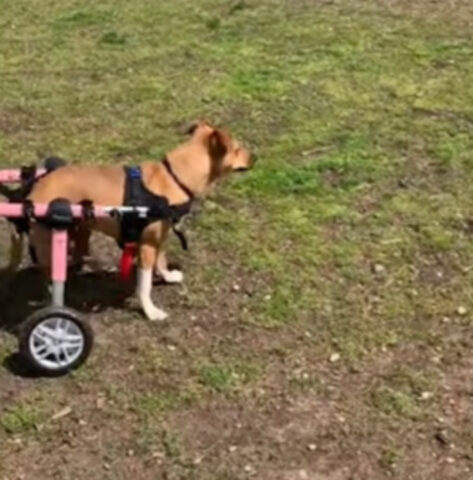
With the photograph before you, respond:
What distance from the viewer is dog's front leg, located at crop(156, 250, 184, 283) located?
513 cm

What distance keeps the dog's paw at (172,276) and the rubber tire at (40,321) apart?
2.42ft

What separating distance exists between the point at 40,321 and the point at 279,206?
180cm

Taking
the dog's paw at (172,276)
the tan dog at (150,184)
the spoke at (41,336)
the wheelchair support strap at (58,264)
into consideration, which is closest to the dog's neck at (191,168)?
the tan dog at (150,184)

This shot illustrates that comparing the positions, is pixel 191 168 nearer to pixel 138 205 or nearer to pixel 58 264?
pixel 138 205

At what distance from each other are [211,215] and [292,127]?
1.20 m

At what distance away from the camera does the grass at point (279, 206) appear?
437cm

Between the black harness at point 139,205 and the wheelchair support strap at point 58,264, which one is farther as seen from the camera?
the black harness at point 139,205

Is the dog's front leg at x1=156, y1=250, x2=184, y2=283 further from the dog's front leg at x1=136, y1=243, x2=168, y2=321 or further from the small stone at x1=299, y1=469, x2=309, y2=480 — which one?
the small stone at x1=299, y1=469, x2=309, y2=480

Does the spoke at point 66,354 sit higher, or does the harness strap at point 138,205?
the harness strap at point 138,205

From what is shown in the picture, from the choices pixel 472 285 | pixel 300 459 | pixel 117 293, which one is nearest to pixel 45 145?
pixel 117 293

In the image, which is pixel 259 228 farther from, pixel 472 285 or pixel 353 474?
pixel 353 474

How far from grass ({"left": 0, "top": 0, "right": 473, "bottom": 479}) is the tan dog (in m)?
0.27

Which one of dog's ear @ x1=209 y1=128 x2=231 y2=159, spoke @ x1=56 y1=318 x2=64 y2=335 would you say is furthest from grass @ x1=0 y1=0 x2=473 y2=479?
dog's ear @ x1=209 y1=128 x2=231 y2=159

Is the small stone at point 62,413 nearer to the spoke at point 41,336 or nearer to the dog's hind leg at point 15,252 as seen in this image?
the spoke at point 41,336
